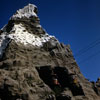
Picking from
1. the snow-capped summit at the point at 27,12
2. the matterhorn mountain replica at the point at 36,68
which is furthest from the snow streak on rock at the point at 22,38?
the snow-capped summit at the point at 27,12

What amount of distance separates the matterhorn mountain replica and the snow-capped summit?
0.77 m

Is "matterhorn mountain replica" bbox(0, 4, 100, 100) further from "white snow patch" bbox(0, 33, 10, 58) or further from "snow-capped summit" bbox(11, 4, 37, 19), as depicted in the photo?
"snow-capped summit" bbox(11, 4, 37, 19)

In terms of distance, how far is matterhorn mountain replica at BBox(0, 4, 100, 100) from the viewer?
23408 mm

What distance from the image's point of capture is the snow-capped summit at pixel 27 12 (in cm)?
4590

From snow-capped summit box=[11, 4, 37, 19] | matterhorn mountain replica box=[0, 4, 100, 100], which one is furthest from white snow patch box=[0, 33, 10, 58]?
snow-capped summit box=[11, 4, 37, 19]

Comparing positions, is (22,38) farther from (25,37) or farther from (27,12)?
(27,12)

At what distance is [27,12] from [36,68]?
2537 centimetres

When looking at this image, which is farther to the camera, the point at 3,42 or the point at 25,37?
the point at 25,37

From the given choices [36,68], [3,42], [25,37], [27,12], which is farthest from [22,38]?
[27,12]

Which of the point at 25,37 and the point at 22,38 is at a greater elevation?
the point at 25,37

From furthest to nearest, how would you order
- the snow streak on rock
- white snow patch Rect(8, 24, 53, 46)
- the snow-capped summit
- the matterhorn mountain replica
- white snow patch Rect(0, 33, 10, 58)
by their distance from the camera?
the snow-capped summit < white snow patch Rect(8, 24, 53, 46) < the snow streak on rock < white snow patch Rect(0, 33, 10, 58) < the matterhorn mountain replica

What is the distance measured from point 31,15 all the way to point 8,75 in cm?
2681

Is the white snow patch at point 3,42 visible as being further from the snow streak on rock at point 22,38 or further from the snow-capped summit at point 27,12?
the snow-capped summit at point 27,12

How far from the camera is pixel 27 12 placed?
49.0 meters
